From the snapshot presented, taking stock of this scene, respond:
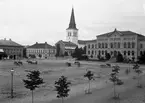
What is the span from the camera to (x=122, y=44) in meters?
85.3

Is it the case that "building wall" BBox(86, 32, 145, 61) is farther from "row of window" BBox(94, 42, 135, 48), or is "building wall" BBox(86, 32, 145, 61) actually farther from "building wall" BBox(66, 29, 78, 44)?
"building wall" BBox(66, 29, 78, 44)

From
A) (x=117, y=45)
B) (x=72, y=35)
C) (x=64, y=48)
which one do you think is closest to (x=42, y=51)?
(x=64, y=48)

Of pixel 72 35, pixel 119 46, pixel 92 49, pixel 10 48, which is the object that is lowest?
pixel 92 49

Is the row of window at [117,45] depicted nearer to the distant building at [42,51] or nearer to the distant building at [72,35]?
the distant building at [72,35]

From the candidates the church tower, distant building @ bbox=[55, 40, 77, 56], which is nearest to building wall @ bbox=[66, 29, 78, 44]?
the church tower

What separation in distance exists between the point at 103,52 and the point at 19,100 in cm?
7627

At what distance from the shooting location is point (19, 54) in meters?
107

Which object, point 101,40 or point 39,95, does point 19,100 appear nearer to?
point 39,95

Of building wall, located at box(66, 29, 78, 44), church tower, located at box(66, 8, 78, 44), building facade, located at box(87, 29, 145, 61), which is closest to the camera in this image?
building facade, located at box(87, 29, 145, 61)

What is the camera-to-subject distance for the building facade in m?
80.6

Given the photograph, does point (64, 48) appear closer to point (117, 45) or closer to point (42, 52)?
point (42, 52)

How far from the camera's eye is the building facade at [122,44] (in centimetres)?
8056

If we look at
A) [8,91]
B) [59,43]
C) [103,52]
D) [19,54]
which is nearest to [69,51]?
[59,43]

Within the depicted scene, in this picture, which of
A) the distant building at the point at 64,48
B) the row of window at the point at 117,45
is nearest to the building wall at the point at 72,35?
the distant building at the point at 64,48
